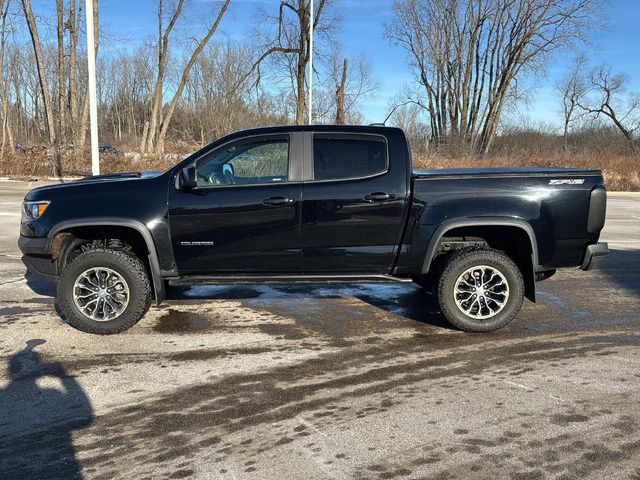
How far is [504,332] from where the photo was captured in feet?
17.3

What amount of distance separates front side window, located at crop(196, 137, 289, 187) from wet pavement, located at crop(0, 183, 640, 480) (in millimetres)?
1506

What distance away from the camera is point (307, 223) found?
5.06 m

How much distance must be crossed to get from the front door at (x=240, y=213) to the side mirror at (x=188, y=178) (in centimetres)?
8

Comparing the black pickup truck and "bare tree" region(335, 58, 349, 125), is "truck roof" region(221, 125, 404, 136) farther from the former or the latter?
"bare tree" region(335, 58, 349, 125)

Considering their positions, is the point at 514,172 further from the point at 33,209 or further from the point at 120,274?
the point at 33,209

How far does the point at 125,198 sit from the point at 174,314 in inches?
59.4

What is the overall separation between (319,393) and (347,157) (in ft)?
7.81

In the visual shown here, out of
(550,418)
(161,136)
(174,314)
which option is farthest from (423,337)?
(161,136)

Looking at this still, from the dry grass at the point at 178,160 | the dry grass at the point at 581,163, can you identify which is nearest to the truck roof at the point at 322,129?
the dry grass at the point at 178,160

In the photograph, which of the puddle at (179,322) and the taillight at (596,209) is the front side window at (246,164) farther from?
the taillight at (596,209)

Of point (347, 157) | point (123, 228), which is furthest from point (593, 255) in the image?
point (123, 228)

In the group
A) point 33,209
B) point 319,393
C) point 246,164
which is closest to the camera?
point 319,393

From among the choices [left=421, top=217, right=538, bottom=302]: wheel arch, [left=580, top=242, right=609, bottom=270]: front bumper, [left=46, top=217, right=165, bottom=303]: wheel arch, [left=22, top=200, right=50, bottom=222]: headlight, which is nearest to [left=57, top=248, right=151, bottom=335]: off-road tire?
[left=46, top=217, right=165, bottom=303]: wheel arch

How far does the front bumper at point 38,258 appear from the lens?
16.6 ft
